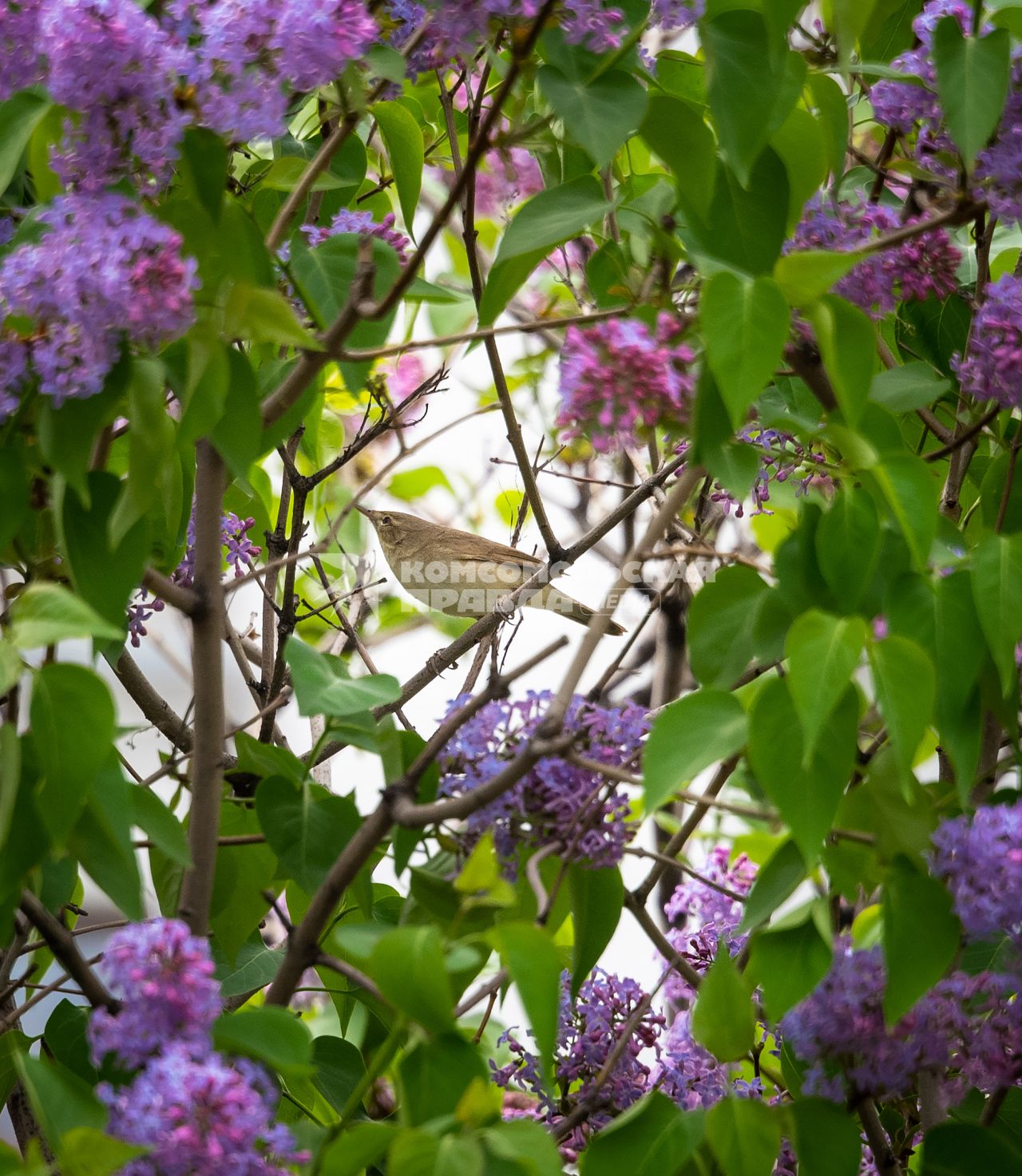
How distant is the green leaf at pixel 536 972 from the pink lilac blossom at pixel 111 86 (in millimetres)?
411

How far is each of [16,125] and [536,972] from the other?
496 mm

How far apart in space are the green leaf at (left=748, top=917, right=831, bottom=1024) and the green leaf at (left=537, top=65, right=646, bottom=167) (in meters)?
0.43

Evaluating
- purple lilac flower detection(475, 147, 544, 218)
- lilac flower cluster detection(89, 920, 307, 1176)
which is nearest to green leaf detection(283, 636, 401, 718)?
lilac flower cluster detection(89, 920, 307, 1176)

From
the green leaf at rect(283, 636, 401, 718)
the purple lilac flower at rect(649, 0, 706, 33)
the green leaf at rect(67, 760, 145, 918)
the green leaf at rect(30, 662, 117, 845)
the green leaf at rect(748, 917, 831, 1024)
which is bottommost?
the green leaf at rect(748, 917, 831, 1024)

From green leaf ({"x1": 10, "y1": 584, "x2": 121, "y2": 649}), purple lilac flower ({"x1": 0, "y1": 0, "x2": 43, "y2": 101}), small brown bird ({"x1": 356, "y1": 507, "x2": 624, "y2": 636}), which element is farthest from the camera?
small brown bird ({"x1": 356, "y1": 507, "x2": 624, "y2": 636})

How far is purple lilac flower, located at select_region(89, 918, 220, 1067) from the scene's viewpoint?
598 millimetres

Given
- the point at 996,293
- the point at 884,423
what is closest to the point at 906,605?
the point at 884,423

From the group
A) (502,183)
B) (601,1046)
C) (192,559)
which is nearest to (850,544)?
(601,1046)

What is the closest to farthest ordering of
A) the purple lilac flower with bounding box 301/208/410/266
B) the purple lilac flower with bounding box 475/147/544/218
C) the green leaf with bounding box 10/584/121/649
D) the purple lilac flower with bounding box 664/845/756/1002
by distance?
the green leaf with bounding box 10/584/121/649 → the purple lilac flower with bounding box 301/208/410/266 → the purple lilac flower with bounding box 664/845/756/1002 → the purple lilac flower with bounding box 475/147/544/218

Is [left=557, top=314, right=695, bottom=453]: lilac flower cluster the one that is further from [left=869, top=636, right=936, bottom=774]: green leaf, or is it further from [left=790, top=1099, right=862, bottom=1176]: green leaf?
[left=790, top=1099, right=862, bottom=1176]: green leaf

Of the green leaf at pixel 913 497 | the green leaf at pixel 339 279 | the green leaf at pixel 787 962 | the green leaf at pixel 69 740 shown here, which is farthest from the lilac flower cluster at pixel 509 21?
the green leaf at pixel 787 962

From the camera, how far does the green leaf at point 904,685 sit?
611 millimetres

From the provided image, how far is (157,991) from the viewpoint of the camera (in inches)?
23.5

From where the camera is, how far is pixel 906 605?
70 centimetres
